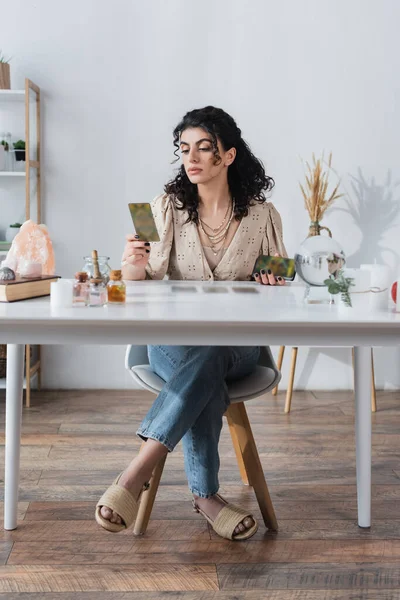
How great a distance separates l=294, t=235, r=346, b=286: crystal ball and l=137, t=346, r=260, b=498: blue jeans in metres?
0.31

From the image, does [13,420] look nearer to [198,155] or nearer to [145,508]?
[145,508]

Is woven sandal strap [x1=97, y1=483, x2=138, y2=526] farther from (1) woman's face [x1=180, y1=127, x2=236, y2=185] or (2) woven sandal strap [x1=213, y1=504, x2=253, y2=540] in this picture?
(1) woman's face [x1=180, y1=127, x2=236, y2=185]

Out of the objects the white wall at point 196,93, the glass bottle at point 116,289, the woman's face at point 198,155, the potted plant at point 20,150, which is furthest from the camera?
the white wall at point 196,93

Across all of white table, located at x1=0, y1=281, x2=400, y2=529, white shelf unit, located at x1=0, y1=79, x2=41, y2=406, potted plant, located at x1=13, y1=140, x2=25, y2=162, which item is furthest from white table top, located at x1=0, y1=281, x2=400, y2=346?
potted plant, located at x1=13, y1=140, x2=25, y2=162

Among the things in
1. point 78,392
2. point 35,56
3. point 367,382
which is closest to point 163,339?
point 367,382

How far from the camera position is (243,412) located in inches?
88.4

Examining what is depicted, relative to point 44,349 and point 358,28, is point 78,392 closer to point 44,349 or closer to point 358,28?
point 44,349

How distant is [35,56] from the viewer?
3859 millimetres

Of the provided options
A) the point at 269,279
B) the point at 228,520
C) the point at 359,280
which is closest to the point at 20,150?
the point at 269,279

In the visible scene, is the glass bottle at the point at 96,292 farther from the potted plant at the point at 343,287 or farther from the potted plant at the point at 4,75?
the potted plant at the point at 4,75

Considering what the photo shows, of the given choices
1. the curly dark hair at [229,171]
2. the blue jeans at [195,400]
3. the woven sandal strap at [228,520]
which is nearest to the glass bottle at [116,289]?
the blue jeans at [195,400]

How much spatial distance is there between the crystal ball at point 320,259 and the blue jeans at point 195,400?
0.31 m

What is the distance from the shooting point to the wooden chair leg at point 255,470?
2.17m

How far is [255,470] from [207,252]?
2.65 feet
